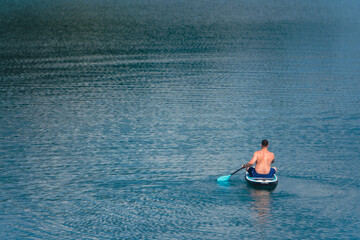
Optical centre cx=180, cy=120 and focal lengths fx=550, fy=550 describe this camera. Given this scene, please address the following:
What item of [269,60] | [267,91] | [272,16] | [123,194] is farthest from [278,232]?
[272,16]

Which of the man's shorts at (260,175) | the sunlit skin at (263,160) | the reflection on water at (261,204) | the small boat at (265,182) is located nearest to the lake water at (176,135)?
the reflection on water at (261,204)

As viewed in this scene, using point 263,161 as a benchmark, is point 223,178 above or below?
below

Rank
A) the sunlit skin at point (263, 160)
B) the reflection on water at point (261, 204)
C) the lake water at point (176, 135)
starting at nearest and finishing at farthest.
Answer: the reflection on water at point (261, 204)
the lake water at point (176, 135)
the sunlit skin at point (263, 160)

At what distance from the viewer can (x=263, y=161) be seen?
1003 inches

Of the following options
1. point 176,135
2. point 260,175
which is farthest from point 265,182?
point 176,135

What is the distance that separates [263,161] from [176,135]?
10414 millimetres

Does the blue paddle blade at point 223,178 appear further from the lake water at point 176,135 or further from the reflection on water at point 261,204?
the reflection on water at point 261,204

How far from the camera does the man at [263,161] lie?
83.4 feet

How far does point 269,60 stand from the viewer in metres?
61.3

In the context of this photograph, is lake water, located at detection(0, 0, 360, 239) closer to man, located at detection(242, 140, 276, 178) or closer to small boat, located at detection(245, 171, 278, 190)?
small boat, located at detection(245, 171, 278, 190)

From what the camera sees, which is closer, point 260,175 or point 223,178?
point 260,175

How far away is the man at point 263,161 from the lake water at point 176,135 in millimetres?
963

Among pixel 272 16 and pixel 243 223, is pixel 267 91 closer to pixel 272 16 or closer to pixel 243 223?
pixel 243 223

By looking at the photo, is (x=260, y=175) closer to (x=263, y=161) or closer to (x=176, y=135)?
(x=263, y=161)
